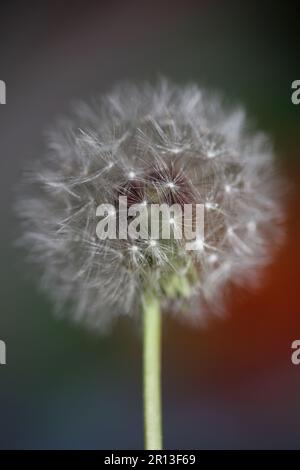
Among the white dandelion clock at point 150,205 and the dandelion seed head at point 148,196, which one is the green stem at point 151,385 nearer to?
the white dandelion clock at point 150,205

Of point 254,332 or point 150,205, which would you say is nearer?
point 150,205

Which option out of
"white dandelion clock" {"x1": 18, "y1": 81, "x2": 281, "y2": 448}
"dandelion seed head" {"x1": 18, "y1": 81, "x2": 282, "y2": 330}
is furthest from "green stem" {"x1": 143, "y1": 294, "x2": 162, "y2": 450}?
"dandelion seed head" {"x1": 18, "y1": 81, "x2": 282, "y2": 330}

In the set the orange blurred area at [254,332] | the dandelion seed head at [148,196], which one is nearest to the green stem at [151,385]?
the dandelion seed head at [148,196]

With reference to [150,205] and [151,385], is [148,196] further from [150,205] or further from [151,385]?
[151,385]

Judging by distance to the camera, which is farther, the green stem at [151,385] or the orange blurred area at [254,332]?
the orange blurred area at [254,332]

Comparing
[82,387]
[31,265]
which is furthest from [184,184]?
[82,387]

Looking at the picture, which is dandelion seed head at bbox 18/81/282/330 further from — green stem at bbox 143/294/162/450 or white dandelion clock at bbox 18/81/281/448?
green stem at bbox 143/294/162/450

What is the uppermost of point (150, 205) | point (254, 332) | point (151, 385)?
point (150, 205)

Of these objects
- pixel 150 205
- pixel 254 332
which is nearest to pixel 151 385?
pixel 150 205
